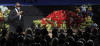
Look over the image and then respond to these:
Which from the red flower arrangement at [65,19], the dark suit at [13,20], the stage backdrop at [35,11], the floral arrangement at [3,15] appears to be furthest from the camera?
the stage backdrop at [35,11]

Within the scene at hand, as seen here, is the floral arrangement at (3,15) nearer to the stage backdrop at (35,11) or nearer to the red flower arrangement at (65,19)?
the stage backdrop at (35,11)

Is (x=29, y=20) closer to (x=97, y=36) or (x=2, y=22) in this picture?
(x=2, y=22)

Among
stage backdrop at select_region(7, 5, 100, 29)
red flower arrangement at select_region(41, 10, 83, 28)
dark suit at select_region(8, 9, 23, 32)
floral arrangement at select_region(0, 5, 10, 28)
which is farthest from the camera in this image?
stage backdrop at select_region(7, 5, 100, 29)

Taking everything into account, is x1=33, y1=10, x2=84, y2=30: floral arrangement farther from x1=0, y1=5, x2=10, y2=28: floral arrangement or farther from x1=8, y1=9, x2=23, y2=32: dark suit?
x1=0, y1=5, x2=10, y2=28: floral arrangement

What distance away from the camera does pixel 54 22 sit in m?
5.89

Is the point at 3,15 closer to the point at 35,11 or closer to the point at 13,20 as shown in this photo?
the point at 35,11

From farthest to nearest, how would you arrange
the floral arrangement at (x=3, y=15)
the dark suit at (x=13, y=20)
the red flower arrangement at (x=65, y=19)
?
the floral arrangement at (x=3, y=15), the red flower arrangement at (x=65, y=19), the dark suit at (x=13, y=20)

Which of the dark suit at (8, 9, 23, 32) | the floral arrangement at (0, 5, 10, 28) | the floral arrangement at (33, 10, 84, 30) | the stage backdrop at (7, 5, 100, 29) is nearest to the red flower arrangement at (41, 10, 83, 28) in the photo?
the floral arrangement at (33, 10, 84, 30)

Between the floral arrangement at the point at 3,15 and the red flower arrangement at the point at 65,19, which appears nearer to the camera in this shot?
the red flower arrangement at the point at 65,19

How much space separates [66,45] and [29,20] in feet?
18.9

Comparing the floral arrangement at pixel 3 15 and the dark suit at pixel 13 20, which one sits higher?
the dark suit at pixel 13 20

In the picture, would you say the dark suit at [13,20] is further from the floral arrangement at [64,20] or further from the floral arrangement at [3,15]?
the floral arrangement at [3,15]

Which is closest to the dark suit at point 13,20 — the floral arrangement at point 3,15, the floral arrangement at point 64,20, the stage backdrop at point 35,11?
the floral arrangement at point 64,20

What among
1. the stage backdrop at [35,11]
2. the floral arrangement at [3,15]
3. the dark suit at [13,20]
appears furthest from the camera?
the stage backdrop at [35,11]
